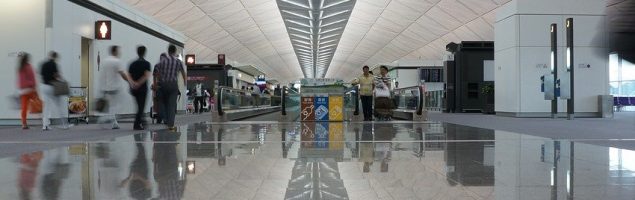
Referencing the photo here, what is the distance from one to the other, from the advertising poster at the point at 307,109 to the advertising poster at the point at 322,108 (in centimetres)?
12

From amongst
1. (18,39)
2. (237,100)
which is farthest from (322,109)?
(18,39)

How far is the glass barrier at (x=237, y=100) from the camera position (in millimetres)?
16359

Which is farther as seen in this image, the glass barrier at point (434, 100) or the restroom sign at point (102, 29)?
the glass barrier at point (434, 100)

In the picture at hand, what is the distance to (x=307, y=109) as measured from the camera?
15.8 metres

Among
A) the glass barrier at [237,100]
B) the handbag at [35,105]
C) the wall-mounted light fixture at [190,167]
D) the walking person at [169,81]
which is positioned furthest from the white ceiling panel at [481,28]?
the wall-mounted light fixture at [190,167]

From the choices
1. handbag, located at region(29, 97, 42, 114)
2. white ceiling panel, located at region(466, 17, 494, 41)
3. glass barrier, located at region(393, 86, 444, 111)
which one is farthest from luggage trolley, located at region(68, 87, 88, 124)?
white ceiling panel, located at region(466, 17, 494, 41)

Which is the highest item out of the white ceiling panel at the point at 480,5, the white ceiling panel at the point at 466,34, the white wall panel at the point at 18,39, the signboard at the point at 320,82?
the white ceiling panel at the point at 480,5

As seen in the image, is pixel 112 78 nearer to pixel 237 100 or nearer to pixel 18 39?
pixel 18 39

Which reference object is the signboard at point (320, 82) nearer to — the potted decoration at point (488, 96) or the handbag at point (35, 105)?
the handbag at point (35, 105)

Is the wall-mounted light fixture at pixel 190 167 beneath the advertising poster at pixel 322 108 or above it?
beneath

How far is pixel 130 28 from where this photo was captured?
17875 millimetres

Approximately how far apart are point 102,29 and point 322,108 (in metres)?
6.27

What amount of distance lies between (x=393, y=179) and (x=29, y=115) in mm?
11756

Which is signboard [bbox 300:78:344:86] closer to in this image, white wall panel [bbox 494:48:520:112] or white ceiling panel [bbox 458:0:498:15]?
white wall panel [bbox 494:48:520:112]
